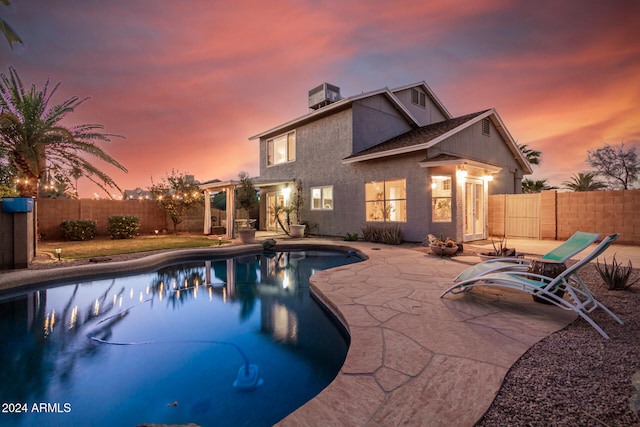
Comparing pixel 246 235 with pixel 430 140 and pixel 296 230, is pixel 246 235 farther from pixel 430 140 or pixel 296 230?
pixel 430 140

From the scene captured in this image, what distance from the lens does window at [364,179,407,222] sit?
11664 mm

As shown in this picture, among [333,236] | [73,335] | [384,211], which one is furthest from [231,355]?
[333,236]

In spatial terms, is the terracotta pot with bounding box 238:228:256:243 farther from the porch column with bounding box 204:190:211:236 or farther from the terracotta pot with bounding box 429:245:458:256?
the terracotta pot with bounding box 429:245:458:256

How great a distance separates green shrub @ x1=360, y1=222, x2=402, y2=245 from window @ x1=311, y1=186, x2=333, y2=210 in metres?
2.51

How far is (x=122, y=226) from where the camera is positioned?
13172mm

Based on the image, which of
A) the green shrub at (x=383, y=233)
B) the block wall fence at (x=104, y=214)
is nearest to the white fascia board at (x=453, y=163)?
the green shrub at (x=383, y=233)

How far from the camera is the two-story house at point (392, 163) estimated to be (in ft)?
35.1

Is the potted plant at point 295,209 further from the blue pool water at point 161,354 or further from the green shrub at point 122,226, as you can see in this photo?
the blue pool water at point 161,354

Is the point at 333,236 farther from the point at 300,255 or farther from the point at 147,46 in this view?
the point at 147,46

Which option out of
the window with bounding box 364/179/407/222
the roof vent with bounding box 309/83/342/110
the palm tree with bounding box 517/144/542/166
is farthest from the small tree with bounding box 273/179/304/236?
the palm tree with bounding box 517/144/542/166

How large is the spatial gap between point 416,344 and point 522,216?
1249 cm

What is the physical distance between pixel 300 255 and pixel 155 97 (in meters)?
10.4

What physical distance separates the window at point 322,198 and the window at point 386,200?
86.8 inches

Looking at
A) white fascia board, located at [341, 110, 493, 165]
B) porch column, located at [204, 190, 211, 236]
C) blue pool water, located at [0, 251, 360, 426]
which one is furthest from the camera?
porch column, located at [204, 190, 211, 236]
